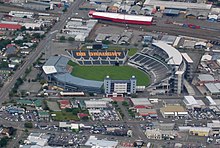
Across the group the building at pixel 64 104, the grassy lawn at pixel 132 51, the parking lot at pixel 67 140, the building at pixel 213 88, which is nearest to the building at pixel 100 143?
the parking lot at pixel 67 140

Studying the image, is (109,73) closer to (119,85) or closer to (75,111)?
(119,85)

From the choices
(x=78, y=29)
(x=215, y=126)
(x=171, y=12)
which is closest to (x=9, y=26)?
(x=78, y=29)

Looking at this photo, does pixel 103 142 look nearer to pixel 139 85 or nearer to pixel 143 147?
pixel 143 147

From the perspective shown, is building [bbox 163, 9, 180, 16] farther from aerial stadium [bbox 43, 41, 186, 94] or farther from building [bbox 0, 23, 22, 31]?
building [bbox 0, 23, 22, 31]

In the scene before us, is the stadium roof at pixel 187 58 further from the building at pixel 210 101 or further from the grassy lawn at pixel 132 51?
the building at pixel 210 101

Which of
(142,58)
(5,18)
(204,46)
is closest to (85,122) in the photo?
(142,58)

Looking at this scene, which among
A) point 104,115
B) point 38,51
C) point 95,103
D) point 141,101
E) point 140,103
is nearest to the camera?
point 104,115
